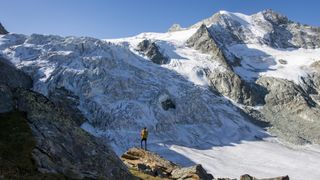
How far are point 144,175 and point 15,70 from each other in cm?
13930

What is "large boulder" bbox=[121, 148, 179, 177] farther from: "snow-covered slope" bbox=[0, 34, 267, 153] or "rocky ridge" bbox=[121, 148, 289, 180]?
"snow-covered slope" bbox=[0, 34, 267, 153]

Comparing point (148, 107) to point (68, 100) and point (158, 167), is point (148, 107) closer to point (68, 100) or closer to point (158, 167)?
point (68, 100)

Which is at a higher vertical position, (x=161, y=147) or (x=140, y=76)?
(x=140, y=76)

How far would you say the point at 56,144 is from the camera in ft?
66.8

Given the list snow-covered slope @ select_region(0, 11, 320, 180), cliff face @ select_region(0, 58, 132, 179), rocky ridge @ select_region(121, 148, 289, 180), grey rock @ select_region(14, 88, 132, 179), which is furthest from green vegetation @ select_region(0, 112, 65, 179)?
snow-covered slope @ select_region(0, 11, 320, 180)

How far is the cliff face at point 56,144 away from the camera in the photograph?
19531mm

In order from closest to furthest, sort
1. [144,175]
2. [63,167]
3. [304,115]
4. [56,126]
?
1. [63,167]
2. [56,126]
3. [144,175]
4. [304,115]

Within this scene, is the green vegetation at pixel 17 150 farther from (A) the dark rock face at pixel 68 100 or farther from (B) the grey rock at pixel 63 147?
(A) the dark rock face at pixel 68 100

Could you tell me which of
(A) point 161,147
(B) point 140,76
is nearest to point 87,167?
(A) point 161,147

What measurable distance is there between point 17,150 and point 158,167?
62.4 feet

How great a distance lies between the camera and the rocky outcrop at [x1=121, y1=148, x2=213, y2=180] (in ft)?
112

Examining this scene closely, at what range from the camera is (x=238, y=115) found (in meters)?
189

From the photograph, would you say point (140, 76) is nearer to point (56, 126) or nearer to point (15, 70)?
point (15, 70)

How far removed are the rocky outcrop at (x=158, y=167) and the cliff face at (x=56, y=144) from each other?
433 inches
